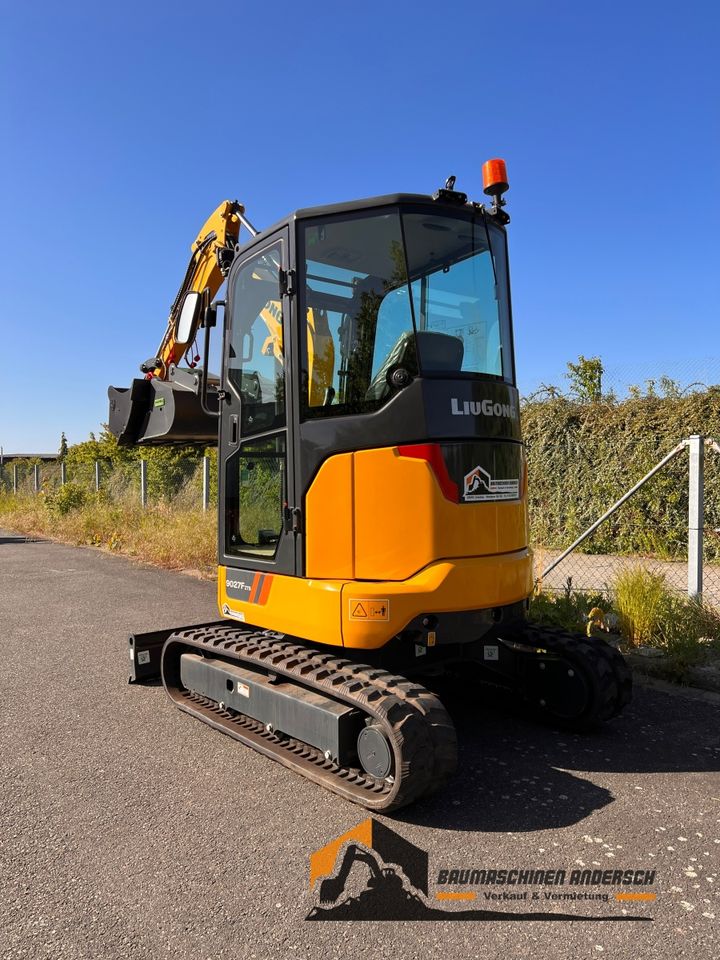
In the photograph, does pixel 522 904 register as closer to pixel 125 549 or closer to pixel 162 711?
pixel 162 711

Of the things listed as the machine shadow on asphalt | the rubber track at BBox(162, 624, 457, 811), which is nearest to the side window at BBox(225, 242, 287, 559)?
the rubber track at BBox(162, 624, 457, 811)

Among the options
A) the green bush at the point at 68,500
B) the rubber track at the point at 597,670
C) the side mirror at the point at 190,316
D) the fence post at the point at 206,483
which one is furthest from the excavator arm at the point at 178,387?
the green bush at the point at 68,500

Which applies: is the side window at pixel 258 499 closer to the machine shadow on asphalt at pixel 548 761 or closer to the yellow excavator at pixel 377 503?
the yellow excavator at pixel 377 503

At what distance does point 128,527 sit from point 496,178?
11.6 metres

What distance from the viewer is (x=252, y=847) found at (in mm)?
2926

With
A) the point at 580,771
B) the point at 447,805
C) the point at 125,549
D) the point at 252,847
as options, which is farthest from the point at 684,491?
the point at 125,549

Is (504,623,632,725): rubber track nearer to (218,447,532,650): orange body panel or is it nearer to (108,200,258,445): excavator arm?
(218,447,532,650): orange body panel

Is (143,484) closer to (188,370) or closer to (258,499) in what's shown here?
(188,370)

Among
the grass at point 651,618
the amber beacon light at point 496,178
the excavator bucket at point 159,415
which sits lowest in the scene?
the grass at point 651,618

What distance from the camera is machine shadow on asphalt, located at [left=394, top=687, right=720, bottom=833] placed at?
3.19 meters

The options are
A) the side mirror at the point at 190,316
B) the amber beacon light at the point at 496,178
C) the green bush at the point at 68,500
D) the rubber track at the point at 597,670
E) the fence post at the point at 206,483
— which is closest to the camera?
the rubber track at the point at 597,670

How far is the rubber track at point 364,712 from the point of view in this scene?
3092 mm

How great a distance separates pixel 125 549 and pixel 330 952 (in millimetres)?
11538

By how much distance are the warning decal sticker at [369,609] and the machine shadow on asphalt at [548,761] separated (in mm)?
897
